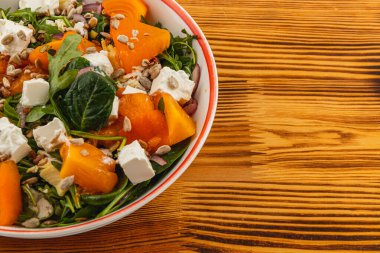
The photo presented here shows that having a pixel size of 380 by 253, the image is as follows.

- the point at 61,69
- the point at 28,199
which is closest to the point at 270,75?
the point at 61,69

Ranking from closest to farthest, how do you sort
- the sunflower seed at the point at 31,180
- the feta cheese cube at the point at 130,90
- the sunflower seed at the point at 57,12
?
the sunflower seed at the point at 31,180 < the feta cheese cube at the point at 130,90 < the sunflower seed at the point at 57,12

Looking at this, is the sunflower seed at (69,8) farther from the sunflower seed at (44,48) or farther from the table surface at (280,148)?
the table surface at (280,148)

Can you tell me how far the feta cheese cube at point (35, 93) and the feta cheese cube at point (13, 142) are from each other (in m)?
0.10

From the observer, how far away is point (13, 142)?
1517 mm

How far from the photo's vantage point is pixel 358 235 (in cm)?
176

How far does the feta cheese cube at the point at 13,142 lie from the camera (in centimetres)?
151

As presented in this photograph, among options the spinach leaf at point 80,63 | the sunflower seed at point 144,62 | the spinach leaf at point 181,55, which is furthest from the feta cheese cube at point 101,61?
the spinach leaf at point 181,55

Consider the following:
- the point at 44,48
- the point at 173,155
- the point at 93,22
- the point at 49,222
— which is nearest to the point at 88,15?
the point at 93,22

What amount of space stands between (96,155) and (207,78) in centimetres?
50

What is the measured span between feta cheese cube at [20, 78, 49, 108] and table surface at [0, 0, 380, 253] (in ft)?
1.56

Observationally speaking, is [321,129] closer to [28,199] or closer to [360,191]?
[360,191]

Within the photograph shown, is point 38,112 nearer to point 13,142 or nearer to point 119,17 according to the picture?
point 13,142

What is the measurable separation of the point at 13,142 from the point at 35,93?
0.19 m

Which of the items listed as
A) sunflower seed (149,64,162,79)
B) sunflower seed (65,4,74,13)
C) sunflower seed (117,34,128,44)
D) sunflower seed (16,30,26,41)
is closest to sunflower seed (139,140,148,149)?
sunflower seed (149,64,162,79)
